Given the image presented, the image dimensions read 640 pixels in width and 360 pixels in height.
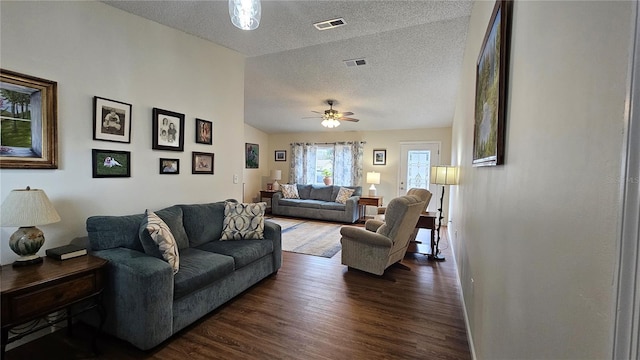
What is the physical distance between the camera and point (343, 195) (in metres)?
7.01

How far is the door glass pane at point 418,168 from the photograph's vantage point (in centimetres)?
691

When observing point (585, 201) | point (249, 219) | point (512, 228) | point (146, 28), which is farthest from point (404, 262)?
point (146, 28)

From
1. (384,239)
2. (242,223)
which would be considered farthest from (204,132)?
(384,239)

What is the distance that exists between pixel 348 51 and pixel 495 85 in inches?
99.5

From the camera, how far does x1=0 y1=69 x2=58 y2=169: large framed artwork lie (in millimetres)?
1865

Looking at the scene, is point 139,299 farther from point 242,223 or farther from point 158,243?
point 242,223

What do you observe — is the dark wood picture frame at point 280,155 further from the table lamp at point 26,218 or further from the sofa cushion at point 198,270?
the table lamp at point 26,218

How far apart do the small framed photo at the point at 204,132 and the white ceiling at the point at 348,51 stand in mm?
991

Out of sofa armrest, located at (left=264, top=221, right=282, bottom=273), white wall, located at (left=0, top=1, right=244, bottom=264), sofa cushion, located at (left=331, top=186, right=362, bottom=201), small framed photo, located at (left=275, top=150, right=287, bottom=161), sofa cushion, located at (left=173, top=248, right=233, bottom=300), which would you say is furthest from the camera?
small framed photo, located at (left=275, top=150, right=287, bottom=161)

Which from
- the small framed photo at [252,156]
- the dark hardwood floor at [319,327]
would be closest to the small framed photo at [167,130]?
the dark hardwood floor at [319,327]

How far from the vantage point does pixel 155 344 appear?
190 centimetres

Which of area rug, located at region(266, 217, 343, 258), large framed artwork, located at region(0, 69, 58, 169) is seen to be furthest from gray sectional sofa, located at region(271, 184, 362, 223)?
large framed artwork, located at region(0, 69, 58, 169)

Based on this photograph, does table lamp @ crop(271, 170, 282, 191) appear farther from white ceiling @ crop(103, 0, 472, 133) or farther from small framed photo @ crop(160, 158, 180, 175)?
small framed photo @ crop(160, 158, 180, 175)

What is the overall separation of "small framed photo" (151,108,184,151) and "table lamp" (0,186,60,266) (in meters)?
1.15
